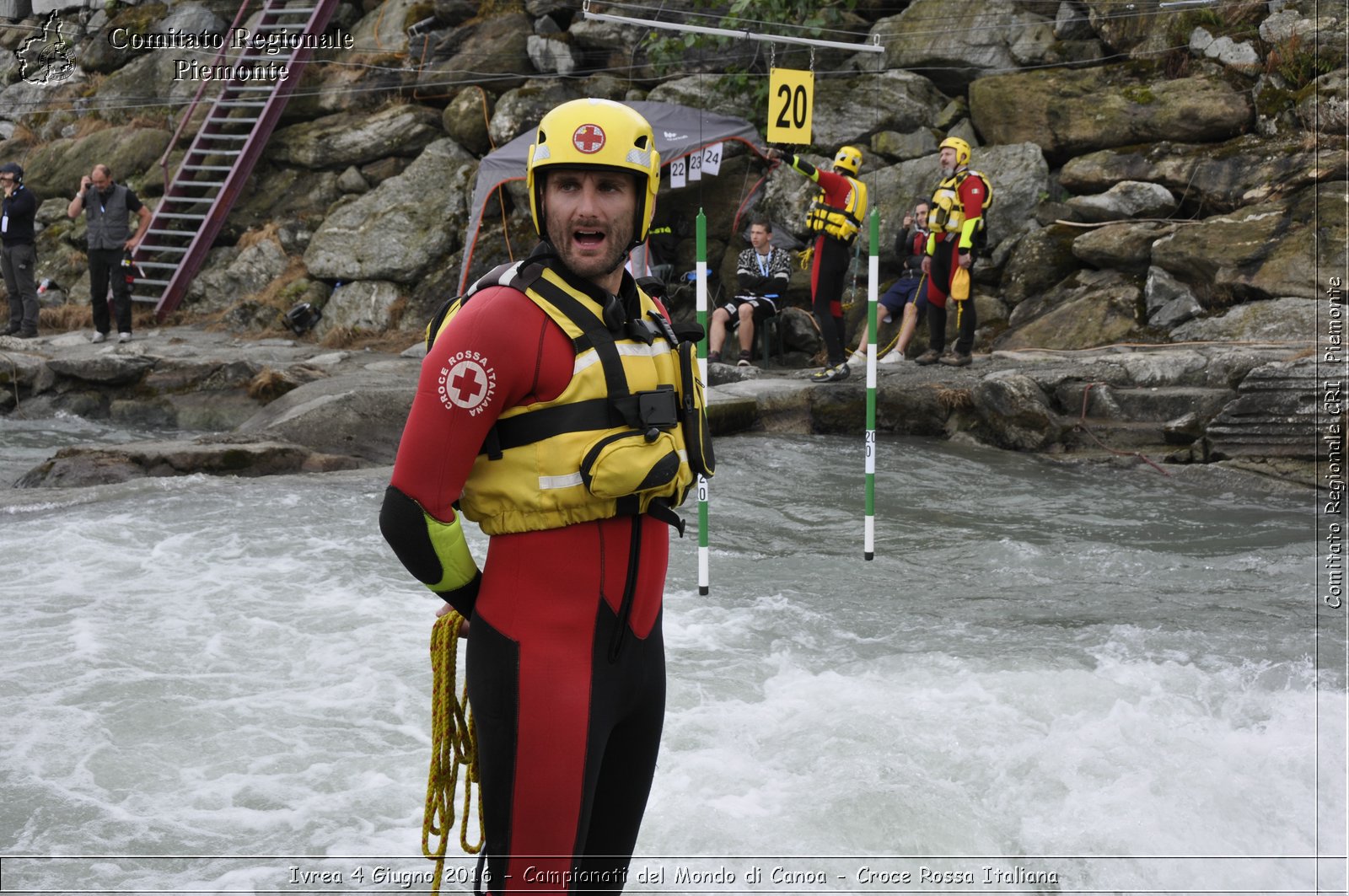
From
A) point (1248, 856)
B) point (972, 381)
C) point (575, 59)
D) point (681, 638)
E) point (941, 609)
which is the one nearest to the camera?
point (1248, 856)

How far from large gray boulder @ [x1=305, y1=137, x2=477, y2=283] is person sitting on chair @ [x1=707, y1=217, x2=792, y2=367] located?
482 cm

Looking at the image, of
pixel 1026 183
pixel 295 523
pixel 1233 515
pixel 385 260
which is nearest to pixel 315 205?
pixel 385 260

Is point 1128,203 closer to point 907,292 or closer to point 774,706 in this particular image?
point 907,292

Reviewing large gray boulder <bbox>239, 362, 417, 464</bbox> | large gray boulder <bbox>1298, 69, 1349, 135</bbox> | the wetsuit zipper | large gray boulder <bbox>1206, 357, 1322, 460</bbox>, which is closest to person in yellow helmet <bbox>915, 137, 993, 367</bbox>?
large gray boulder <bbox>1206, 357, 1322, 460</bbox>

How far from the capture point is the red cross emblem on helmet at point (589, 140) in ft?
7.38

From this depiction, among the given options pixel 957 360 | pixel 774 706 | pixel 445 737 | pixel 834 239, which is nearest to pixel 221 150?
pixel 834 239

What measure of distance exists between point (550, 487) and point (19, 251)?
46.2ft

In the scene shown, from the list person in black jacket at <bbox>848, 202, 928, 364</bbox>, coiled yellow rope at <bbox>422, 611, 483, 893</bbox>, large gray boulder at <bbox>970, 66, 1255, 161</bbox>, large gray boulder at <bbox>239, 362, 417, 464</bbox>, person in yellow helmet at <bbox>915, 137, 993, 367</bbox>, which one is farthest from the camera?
large gray boulder at <bbox>970, 66, 1255, 161</bbox>

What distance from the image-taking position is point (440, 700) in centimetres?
246

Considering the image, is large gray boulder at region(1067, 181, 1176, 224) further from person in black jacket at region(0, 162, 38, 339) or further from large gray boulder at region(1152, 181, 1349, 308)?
person in black jacket at region(0, 162, 38, 339)

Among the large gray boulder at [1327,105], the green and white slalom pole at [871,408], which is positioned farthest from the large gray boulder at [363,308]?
the large gray boulder at [1327,105]

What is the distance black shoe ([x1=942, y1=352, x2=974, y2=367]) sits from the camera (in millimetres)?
11005

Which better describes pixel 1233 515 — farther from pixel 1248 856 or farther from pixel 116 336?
pixel 116 336

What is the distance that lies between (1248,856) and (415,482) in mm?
2979
